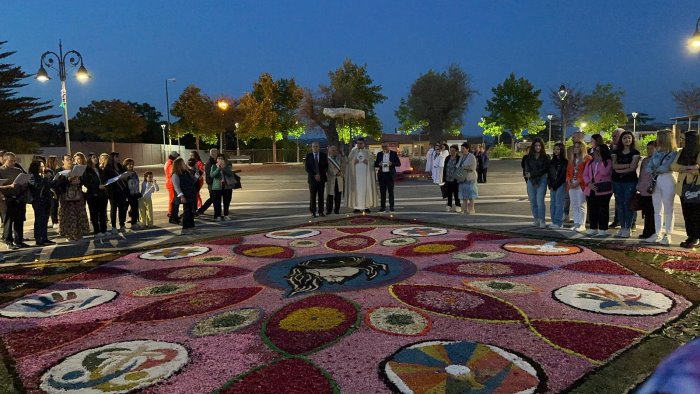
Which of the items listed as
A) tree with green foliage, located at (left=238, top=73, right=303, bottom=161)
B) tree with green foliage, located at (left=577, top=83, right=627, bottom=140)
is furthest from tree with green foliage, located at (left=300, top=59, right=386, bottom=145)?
tree with green foliage, located at (left=577, top=83, right=627, bottom=140)

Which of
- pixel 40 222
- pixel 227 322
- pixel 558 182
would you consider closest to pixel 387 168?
pixel 558 182

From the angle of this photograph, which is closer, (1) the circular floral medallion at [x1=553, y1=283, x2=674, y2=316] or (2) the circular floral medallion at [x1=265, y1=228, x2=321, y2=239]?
(1) the circular floral medallion at [x1=553, y1=283, x2=674, y2=316]

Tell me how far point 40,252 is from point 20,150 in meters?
48.3

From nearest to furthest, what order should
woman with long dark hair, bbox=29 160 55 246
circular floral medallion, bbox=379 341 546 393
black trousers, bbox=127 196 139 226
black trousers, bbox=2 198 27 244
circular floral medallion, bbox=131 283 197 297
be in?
circular floral medallion, bbox=379 341 546 393 → circular floral medallion, bbox=131 283 197 297 → black trousers, bbox=2 198 27 244 → woman with long dark hair, bbox=29 160 55 246 → black trousers, bbox=127 196 139 226

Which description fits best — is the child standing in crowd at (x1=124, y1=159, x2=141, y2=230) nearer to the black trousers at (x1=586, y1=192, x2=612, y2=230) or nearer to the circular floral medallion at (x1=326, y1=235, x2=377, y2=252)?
the circular floral medallion at (x1=326, y1=235, x2=377, y2=252)

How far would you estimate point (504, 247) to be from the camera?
7758mm

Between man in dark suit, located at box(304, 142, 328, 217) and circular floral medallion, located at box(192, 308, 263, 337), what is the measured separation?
713cm

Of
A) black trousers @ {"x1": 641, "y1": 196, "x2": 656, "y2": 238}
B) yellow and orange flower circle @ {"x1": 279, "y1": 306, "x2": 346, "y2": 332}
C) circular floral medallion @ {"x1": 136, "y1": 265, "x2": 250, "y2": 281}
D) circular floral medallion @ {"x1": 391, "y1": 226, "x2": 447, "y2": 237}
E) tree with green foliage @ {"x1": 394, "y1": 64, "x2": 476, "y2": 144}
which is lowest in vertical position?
yellow and orange flower circle @ {"x1": 279, "y1": 306, "x2": 346, "y2": 332}

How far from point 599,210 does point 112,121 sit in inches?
Result: 2468

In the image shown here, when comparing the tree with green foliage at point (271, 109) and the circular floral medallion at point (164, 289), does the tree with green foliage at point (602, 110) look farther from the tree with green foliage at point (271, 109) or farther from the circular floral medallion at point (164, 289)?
the circular floral medallion at point (164, 289)

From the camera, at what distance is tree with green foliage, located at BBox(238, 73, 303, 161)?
162 feet

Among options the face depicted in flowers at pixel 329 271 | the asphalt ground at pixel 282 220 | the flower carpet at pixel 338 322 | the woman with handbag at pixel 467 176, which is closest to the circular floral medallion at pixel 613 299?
the flower carpet at pixel 338 322

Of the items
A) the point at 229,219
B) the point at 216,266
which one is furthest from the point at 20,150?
the point at 216,266

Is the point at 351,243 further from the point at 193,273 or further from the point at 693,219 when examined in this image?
the point at 693,219
